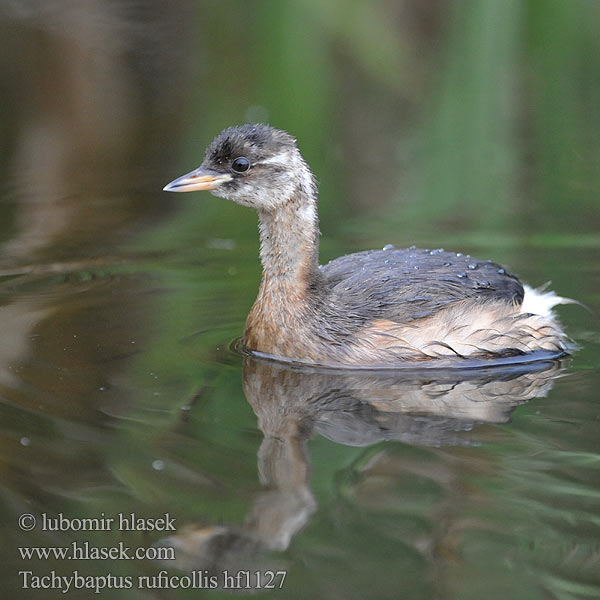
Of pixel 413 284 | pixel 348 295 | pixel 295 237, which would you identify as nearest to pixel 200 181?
pixel 295 237

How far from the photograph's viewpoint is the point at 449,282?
242 inches

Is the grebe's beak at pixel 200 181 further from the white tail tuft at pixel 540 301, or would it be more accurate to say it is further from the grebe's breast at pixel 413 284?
the white tail tuft at pixel 540 301

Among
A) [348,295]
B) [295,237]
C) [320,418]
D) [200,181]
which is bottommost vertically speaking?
[320,418]

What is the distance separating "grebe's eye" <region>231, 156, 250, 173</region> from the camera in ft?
20.6

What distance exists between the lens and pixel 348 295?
6172 mm

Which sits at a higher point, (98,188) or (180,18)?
(180,18)

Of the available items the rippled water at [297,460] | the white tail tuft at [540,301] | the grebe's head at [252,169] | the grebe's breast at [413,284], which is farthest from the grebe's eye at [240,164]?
the white tail tuft at [540,301]

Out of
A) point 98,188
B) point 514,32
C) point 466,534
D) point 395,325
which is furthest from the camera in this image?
point 98,188

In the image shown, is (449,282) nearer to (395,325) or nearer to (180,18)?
(395,325)

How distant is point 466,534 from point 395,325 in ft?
6.92

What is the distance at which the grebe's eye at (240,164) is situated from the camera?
6.27 meters

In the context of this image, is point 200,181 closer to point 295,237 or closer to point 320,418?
point 295,237

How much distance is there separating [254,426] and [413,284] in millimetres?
1463

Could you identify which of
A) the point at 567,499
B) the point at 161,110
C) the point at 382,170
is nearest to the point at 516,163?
the point at 382,170
